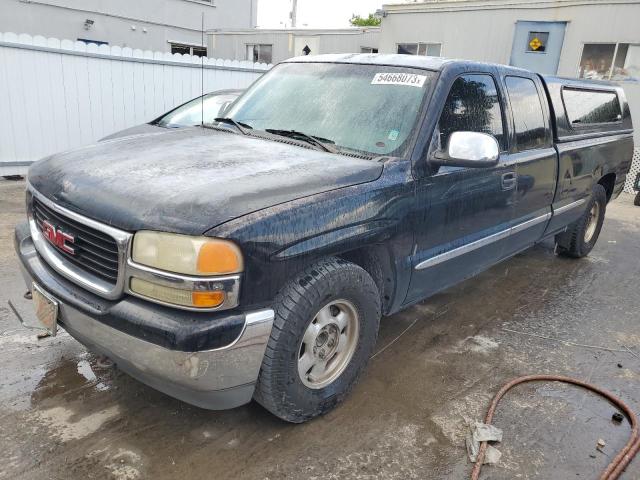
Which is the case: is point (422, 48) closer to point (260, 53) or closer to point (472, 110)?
point (260, 53)

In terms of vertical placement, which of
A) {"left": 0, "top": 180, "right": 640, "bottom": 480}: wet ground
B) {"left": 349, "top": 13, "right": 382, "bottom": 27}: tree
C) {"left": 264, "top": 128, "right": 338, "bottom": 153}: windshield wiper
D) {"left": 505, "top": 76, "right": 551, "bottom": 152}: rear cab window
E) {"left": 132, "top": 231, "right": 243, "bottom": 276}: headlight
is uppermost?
{"left": 349, "top": 13, "right": 382, "bottom": 27}: tree

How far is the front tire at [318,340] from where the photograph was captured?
2406mm

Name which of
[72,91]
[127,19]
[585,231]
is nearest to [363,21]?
[127,19]

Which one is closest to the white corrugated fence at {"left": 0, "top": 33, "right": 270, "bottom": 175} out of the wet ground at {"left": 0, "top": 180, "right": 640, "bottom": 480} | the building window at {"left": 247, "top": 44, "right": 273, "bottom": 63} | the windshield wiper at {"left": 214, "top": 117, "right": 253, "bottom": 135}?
the wet ground at {"left": 0, "top": 180, "right": 640, "bottom": 480}

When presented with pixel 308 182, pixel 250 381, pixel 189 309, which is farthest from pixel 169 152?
pixel 250 381

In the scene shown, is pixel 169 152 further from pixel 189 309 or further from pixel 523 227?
pixel 523 227

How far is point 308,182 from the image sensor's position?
101 inches

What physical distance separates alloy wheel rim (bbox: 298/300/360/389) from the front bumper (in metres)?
0.34

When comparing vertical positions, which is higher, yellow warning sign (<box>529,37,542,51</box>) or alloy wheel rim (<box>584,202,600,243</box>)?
yellow warning sign (<box>529,37,542,51</box>)

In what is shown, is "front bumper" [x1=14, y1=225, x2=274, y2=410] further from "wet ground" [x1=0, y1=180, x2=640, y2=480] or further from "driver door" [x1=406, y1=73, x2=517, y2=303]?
"driver door" [x1=406, y1=73, x2=517, y2=303]

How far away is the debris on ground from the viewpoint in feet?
8.71

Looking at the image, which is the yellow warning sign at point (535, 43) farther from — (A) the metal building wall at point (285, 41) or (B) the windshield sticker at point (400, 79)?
(B) the windshield sticker at point (400, 79)

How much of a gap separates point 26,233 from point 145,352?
1330mm

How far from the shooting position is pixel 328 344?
2811 millimetres
